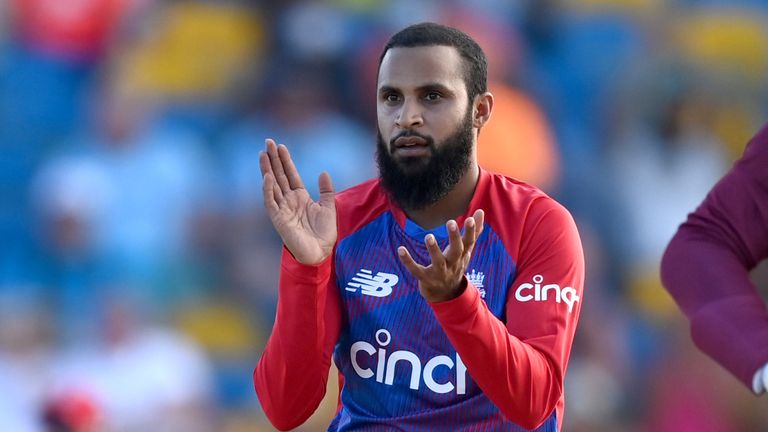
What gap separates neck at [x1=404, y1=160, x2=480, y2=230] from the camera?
420 centimetres

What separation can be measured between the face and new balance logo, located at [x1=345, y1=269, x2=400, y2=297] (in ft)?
0.87

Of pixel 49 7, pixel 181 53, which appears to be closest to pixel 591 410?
pixel 181 53

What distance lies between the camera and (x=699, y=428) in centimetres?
754

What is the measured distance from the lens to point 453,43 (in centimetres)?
415

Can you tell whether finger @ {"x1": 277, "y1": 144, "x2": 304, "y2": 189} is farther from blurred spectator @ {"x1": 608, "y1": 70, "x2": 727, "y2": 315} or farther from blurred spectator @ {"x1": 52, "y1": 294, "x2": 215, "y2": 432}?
blurred spectator @ {"x1": 608, "y1": 70, "x2": 727, "y2": 315}

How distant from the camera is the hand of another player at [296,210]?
3.83m

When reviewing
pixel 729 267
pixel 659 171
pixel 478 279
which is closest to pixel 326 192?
pixel 478 279

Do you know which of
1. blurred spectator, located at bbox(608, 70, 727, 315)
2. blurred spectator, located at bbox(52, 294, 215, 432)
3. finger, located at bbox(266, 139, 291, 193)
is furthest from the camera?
blurred spectator, located at bbox(608, 70, 727, 315)

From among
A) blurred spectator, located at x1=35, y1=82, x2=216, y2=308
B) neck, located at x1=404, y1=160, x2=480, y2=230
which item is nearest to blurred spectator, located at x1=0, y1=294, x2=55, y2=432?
blurred spectator, located at x1=35, y1=82, x2=216, y2=308

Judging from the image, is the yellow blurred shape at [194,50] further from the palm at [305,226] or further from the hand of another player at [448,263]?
the hand of another player at [448,263]

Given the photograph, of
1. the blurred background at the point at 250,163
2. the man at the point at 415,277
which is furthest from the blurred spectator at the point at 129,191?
the man at the point at 415,277

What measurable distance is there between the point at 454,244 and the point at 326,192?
0.73 m

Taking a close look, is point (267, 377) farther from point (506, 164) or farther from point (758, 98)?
point (758, 98)

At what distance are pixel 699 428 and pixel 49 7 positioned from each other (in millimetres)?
5033
